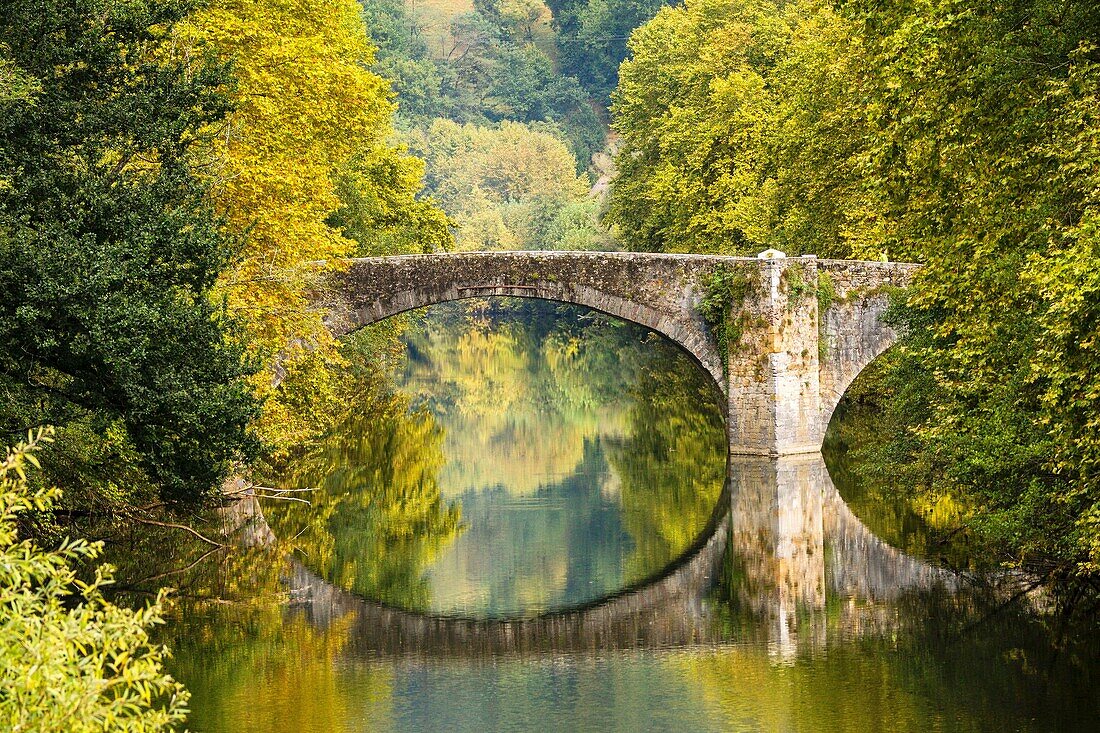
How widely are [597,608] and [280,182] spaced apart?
7255mm

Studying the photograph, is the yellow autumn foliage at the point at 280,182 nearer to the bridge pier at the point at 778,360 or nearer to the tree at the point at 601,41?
the bridge pier at the point at 778,360

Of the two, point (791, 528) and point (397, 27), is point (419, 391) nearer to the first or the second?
point (791, 528)

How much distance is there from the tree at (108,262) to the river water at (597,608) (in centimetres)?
203

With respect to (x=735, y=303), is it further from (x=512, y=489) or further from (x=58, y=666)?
(x=58, y=666)

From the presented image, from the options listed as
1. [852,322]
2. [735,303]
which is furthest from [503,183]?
[852,322]

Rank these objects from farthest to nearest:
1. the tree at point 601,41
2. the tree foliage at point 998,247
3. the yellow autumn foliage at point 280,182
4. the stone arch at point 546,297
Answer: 1. the tree at point 601,41
2. the stone arch at point 546,297
3. the yellow autumn foliage at point 280,182
4. the tree foliage at point 998,247

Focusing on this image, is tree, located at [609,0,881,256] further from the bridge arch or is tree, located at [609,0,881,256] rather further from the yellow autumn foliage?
the yellow autumn foliage

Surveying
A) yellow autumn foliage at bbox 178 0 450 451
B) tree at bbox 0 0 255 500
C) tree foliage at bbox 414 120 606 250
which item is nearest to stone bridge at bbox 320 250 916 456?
yellow autumn foliage at bbox 178 0 450 451

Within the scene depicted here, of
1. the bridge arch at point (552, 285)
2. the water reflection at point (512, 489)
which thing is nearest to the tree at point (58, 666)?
the water reflection at point (512, 489)

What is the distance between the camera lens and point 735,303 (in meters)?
24.8

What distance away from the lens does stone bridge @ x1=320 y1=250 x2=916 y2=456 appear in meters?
24.6

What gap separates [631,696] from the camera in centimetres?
1291

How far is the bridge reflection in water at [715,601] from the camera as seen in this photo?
→ 15.0 metres

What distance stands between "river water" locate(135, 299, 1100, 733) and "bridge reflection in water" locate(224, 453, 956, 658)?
0.04 meters
